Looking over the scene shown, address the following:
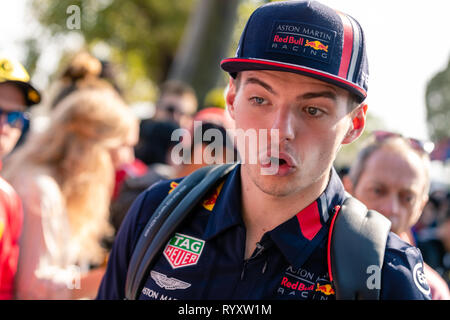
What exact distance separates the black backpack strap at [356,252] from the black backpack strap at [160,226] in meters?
0.55

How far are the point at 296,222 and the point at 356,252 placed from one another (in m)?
0.27

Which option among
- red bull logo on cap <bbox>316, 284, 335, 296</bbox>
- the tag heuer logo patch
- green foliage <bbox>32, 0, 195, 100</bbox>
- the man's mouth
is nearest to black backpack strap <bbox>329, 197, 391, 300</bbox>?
red bull logo on cap <bbox>316, 284, 335, 296</bbox>

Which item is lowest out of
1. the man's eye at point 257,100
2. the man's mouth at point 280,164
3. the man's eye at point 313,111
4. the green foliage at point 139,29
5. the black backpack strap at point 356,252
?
the black backpack strap at point 356,252

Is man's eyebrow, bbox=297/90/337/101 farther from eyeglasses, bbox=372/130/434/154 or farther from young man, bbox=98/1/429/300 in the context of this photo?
eyeglasses, bbox=372/130/434/154

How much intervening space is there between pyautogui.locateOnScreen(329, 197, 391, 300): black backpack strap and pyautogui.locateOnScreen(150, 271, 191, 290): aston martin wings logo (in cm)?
54

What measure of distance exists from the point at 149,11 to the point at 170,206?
18.7m

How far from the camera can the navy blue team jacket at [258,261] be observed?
167 cm

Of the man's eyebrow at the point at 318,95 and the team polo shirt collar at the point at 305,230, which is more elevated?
the man's eyebrow at the point at 318,95

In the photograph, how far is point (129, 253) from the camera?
79.8 inches

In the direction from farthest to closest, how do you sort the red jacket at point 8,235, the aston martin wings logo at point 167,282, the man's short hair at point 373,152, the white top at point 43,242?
the man's short hair at point 373,152, the white top at point 43,242, the red jacket at point 8,235, the aston martin wings logo at point 167,282

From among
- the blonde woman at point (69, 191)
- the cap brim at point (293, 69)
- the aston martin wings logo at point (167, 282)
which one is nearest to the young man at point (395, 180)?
the cap brim at point (293, 69)

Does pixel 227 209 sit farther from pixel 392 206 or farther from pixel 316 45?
pixel 392 206

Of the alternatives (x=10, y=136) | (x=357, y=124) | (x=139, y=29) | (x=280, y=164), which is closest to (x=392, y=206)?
(x=357, y=124)

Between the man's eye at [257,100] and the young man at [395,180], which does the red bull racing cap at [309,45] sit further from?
the young man at [395,180]
